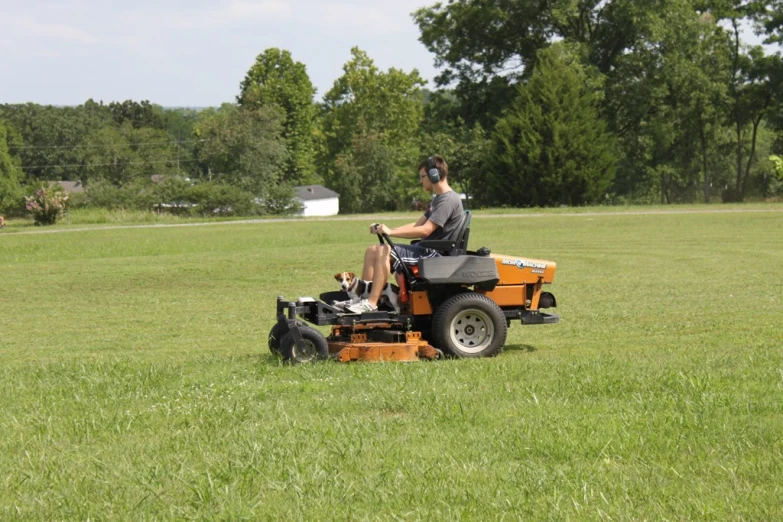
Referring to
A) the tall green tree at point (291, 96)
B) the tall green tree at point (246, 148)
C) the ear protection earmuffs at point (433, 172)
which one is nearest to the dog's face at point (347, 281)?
the ear protection earmuffs at point (433, 172)

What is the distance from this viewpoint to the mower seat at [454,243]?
1029 cm

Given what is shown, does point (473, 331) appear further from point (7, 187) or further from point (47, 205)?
point (7, 187)

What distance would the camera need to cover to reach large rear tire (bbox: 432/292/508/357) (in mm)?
10141

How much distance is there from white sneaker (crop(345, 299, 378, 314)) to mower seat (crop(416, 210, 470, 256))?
2.62ft

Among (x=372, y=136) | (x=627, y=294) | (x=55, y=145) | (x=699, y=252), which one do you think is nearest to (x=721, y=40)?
(x=372, y=136)

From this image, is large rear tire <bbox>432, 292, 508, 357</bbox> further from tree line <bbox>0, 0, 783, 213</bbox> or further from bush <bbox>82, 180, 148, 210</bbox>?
bush <bbox>82, 180, 148, 210</bbox>

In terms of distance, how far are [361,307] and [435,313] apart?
732 mm

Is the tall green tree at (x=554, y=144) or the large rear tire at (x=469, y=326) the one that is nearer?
the large rear tire at (x=469, y=326)

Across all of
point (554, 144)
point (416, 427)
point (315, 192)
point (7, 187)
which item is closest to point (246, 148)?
point (7, 187)

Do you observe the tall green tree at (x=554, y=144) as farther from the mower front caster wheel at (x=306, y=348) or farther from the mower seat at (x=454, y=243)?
the mower front caster wheel at (x=306, y=348)

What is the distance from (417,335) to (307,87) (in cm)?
10710

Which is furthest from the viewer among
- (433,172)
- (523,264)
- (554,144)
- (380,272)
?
(554,144)

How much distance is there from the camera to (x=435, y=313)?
33.6ft

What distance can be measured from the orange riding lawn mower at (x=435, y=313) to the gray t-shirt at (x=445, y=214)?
84 millimetres
